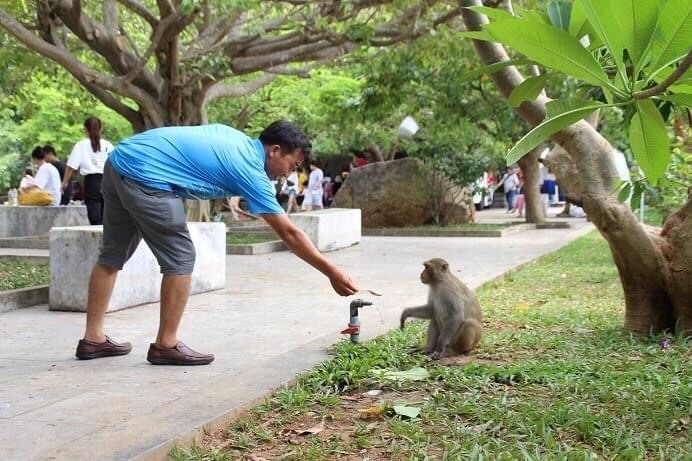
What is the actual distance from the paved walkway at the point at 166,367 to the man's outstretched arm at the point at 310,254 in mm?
629

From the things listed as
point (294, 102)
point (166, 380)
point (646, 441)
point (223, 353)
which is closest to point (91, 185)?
point (223, 353)

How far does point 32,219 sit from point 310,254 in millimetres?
12454

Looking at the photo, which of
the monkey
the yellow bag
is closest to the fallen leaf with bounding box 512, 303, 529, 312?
the monkey

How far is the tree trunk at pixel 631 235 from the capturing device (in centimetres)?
570

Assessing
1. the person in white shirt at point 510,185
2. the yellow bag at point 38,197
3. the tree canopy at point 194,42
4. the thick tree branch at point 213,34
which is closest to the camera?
the tree canopy at point 194,42

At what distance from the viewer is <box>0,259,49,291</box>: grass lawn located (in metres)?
8.23

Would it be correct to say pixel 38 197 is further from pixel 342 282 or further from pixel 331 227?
pixel 342 282

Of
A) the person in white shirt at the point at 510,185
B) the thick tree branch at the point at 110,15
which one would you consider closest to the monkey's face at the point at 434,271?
the thick tree branch at the point at 110,15

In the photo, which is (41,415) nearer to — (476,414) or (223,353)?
(223,353)

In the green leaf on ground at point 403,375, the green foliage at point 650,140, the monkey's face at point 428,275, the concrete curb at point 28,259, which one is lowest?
the green leaf on ground at point 403,375

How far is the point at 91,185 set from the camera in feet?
38.3

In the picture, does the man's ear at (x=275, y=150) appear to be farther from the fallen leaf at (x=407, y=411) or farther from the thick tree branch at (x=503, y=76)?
the fallen leaf at (x=407, y=411)

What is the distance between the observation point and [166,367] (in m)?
5.11

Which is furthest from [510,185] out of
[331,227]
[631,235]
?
[631,235]
